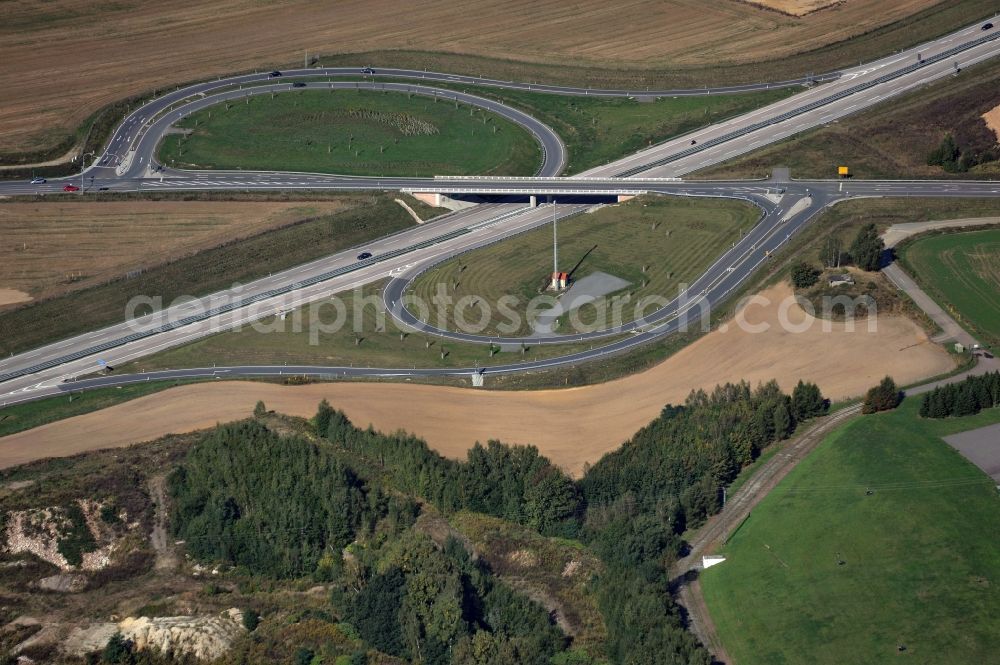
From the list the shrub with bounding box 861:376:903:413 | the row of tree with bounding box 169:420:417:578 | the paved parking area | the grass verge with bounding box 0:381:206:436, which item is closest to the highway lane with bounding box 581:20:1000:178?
the shrub with bounding box 861:376:903:413

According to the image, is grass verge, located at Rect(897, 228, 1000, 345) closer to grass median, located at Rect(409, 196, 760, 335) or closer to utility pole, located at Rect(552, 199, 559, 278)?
grass median, located at Rect(409, 196, 760, 335)

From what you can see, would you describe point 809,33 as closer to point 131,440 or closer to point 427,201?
point 427,201

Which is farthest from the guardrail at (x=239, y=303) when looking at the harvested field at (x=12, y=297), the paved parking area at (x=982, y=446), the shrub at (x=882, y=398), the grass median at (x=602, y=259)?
the paved parking area at (x=982, y=446)

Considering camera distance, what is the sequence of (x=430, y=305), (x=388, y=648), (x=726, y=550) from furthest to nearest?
(x=430, y=305) → (x=726, y=550) → (x=388, y=648)

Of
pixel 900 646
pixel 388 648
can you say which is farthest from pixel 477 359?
pixel 900 646

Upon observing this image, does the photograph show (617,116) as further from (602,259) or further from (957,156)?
(602,259)

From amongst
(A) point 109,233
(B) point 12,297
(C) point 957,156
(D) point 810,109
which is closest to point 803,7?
(D) point 810,109
